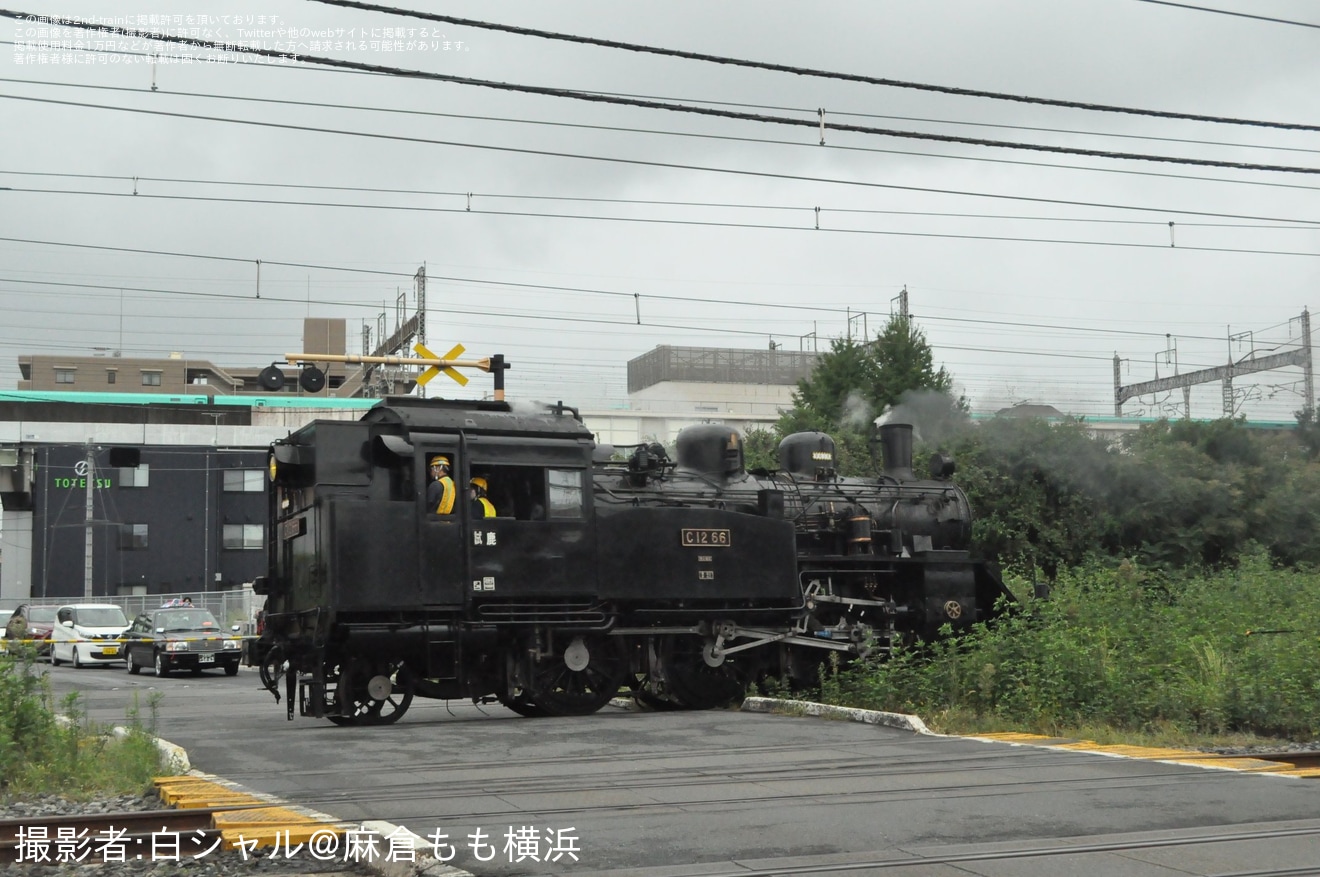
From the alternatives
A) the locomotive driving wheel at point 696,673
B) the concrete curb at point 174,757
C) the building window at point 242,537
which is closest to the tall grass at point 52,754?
Answer: the concrete curb at point 174,757

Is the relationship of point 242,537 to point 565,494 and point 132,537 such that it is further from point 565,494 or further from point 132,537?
point 565,494

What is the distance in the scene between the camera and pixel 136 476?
175 ft

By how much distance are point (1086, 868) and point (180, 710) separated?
1527 cm

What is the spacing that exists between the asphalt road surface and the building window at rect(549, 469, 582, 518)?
8.40 feet

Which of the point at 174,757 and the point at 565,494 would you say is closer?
the point at 174,757

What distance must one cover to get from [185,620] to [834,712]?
20795 millimetres

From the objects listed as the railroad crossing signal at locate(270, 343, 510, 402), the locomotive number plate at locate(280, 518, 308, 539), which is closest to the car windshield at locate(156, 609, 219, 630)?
the railroad crossing signal at locate(270, 343, 510, 402)

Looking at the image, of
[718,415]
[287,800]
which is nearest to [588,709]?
[287,800]

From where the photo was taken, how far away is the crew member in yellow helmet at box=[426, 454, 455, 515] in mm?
14125

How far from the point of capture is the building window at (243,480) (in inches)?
2151

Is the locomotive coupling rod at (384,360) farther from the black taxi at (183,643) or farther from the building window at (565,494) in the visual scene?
the black taxi at (183,643)

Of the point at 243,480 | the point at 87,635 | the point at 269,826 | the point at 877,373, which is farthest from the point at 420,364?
the point at 243,480

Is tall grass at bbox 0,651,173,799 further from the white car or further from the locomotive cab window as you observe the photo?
the white car

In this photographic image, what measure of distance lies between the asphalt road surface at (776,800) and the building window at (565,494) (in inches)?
101
